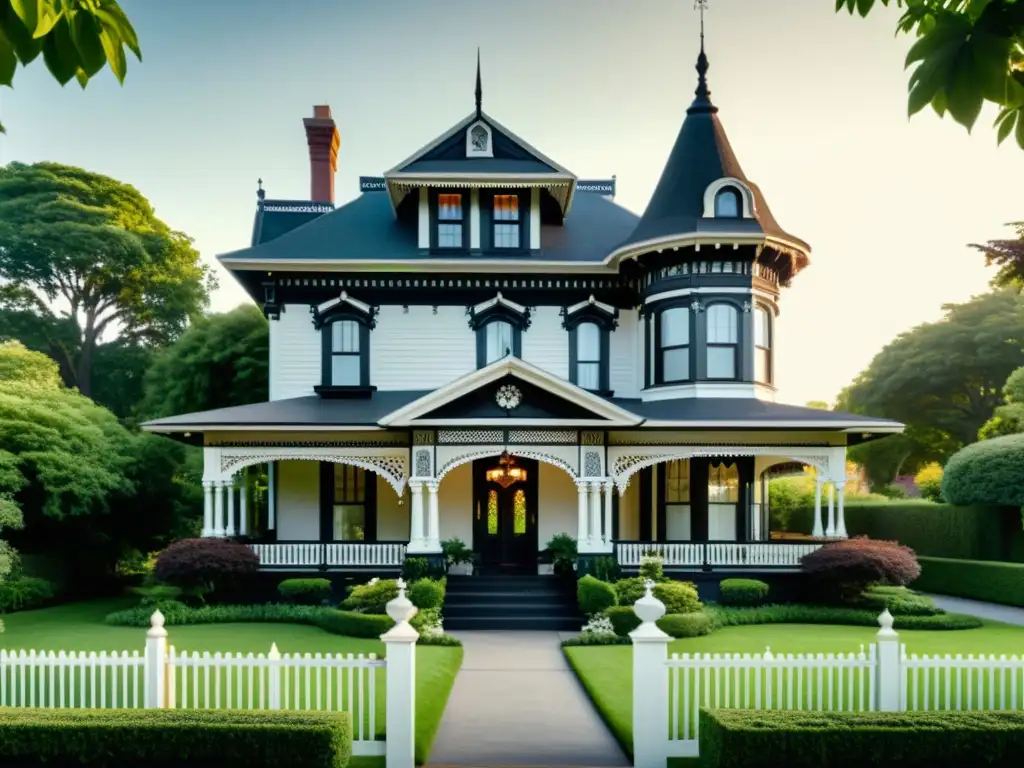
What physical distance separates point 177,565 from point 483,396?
7.47 meters

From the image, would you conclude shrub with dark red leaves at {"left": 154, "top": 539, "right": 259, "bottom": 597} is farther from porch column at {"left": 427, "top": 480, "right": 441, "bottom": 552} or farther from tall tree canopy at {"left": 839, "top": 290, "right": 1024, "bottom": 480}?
tall tree canopy at {"left": 839, "top": 290, "right": 1024, "bottom": 480}

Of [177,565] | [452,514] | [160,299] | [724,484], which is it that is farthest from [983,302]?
[177,565]

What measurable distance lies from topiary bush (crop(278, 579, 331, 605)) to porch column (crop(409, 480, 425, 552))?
6.82ft

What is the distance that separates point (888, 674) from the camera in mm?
10172

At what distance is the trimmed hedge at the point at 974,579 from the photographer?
23.8 m

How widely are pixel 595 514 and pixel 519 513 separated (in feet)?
10.7

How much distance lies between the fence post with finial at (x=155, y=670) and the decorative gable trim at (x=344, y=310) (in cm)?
1490

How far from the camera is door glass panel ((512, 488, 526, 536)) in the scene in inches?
955

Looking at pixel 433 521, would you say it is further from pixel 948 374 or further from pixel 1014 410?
pixel 948 374

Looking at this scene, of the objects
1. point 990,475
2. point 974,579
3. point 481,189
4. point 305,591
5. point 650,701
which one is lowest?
point 974,579

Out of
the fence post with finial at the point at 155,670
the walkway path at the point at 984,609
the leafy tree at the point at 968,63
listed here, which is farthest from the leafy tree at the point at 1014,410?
the leafy tree at the point at 968,63

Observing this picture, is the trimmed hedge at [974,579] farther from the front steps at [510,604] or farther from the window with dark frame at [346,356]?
the window with dark frame at [346,356]

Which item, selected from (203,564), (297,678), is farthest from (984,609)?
(297,678)

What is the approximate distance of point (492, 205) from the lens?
24.9m
